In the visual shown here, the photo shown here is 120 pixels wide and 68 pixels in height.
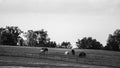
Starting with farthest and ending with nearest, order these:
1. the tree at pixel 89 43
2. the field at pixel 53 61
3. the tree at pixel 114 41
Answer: the tree at pixel 89 43 → the tree at pixel 114 41 → the field at pixel 53 61

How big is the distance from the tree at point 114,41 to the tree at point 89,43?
8.74 meters

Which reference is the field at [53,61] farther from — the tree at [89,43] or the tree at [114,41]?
the tree at [89,43]

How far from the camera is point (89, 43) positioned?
417 ft

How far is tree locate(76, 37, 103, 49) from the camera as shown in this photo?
12306cm

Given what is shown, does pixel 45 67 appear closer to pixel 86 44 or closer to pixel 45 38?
pixel 86 44

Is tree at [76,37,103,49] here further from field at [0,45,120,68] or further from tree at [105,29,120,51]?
field at [0,45,120,68]

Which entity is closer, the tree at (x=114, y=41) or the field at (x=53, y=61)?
the field at (x=53, y=61)

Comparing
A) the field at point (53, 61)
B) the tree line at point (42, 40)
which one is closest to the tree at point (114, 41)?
the tree line at point (42, 40)

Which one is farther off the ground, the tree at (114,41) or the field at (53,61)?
Result: the tree at (114,41)

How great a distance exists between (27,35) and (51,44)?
2365 cm

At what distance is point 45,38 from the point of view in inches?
5778

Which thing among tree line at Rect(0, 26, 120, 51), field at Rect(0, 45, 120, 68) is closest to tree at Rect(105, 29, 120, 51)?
tree line at Rect(0, 26, 120, 51)

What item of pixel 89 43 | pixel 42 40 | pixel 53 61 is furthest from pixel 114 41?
pixel 53 61

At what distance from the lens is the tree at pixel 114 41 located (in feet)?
357
